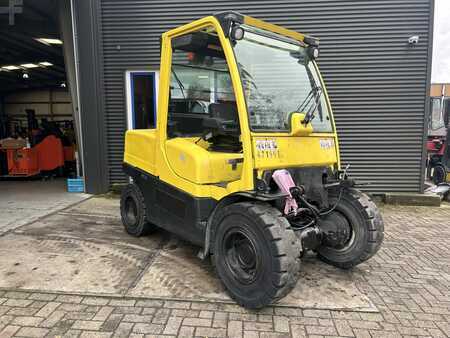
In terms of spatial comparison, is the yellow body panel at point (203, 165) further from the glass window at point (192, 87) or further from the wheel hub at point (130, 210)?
the wheel hub at point (130, 210)

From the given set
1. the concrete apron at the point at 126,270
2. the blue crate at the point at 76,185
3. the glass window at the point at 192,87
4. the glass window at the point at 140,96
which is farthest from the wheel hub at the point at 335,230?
the blue crate at the point at 76,185

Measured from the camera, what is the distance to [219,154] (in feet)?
11.6

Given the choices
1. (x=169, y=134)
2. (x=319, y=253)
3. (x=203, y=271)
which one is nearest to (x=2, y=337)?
(x=203, y=271)

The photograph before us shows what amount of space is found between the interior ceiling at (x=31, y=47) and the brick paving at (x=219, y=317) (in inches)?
279

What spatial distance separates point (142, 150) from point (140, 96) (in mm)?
3537

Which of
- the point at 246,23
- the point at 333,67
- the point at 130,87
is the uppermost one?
the point at 333,67

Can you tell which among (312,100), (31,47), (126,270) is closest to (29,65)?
(31,47)

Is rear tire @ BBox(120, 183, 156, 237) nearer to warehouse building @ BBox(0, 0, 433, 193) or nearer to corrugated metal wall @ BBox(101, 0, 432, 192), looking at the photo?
warehouse building @ BBox(0, 0, 433, 193)

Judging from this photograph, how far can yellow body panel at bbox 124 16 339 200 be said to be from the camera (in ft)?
10.1

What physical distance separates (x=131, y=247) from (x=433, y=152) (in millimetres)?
10293

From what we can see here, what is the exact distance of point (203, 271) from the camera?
3783mm

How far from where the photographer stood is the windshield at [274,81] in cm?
322

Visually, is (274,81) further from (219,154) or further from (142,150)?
(142,150)

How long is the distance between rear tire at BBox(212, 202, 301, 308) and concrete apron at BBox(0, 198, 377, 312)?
0.30 metres
